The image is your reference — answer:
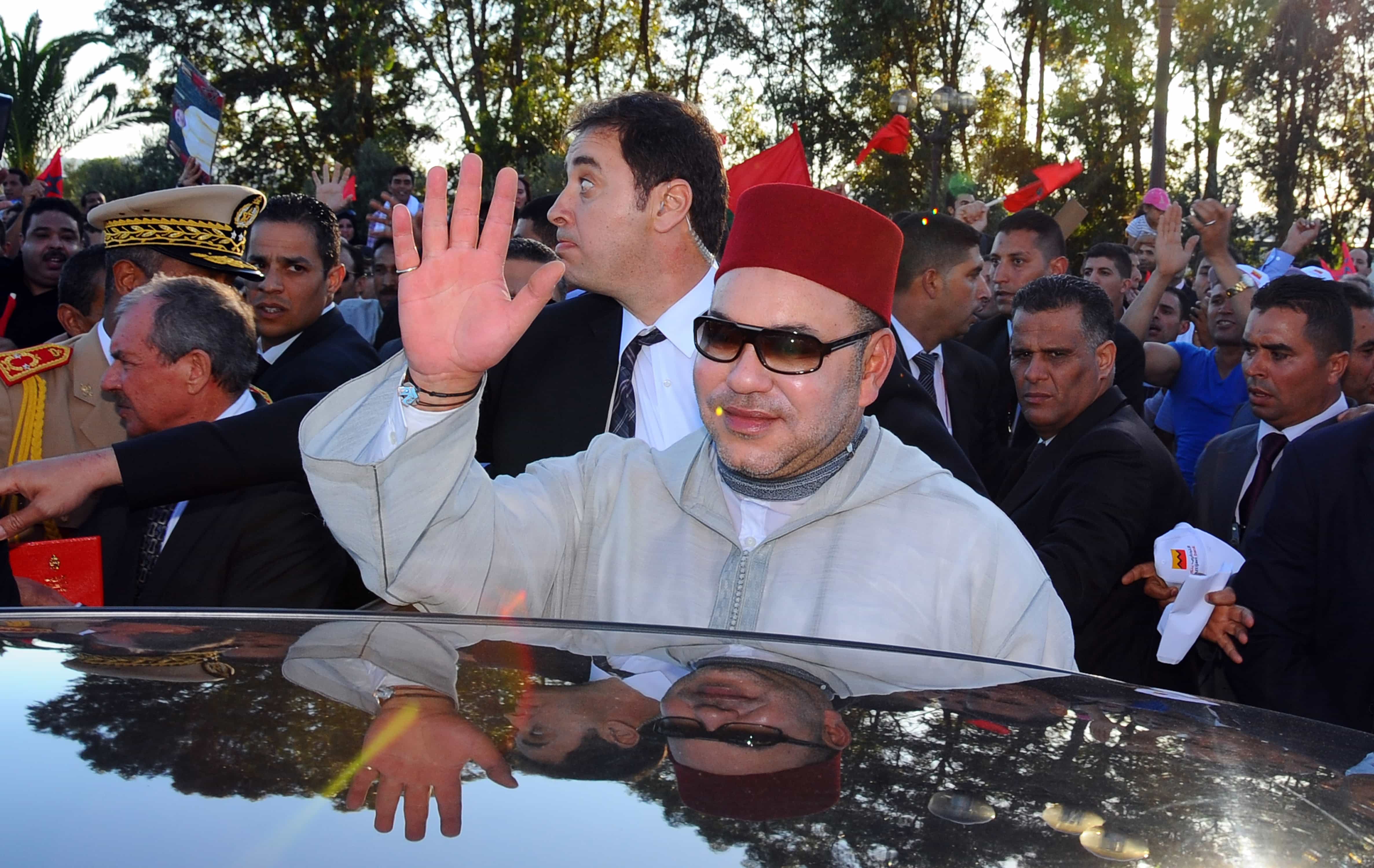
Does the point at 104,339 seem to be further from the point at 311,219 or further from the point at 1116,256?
the point at 1116,256

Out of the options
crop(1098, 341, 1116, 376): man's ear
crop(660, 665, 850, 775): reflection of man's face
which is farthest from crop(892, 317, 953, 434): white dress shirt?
crop(660, 665, 850, 775): reflection of man's face

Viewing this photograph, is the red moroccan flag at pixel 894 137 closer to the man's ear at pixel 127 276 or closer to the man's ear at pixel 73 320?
the man's ear at pixel 73 320

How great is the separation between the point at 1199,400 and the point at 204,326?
5.48 m

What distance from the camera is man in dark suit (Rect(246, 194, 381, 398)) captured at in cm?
446

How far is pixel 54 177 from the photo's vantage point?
12.6 meters

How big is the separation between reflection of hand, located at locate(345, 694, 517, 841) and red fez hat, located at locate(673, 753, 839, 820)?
0.17 meters

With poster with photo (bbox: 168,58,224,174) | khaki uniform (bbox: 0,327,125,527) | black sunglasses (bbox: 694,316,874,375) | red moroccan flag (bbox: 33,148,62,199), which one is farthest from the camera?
red moroccan flag (bbox: 33,148,62,199)

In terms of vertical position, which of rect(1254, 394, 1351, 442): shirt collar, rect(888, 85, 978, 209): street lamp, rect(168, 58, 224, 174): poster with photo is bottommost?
rect(1254, 394, 1351, 442): shirt collar

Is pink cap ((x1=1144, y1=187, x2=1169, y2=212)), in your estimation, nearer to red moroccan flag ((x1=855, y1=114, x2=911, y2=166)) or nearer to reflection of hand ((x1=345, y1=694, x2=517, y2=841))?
red moroccan flag ((x1=855, y1=114, x2=911, y2=166))

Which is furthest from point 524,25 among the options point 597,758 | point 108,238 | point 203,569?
point 597,758

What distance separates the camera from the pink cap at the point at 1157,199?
8.48m

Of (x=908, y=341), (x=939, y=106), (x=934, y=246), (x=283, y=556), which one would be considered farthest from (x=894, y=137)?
(x=283, y=556)

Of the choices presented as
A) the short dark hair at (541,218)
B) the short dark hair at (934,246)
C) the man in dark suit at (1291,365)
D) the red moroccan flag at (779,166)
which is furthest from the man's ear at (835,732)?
the red moroccan flag at (779,166)

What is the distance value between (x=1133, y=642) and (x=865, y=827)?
325 centimetres
